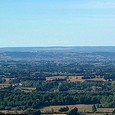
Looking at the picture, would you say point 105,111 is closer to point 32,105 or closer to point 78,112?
point 78,112

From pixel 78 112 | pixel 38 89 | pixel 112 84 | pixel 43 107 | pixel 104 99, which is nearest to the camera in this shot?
pixel 78 112

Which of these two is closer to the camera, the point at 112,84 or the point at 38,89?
the point at 38,89

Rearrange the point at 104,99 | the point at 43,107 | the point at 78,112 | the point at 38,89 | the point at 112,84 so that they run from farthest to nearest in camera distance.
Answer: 1. the point at 112,84
2. the point at 38,89
3. the point at 104,99
4. the point at 43,107
5. the point at 78,112

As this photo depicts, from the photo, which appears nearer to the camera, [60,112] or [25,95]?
[60,112]

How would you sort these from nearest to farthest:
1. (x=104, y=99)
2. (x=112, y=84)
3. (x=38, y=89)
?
(x=104, y=99) < (x=38, y=89) < (x=112, y=84)

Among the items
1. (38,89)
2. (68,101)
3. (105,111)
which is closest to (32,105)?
(68,101)

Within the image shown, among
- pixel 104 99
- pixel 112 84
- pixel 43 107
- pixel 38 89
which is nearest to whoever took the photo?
pixel 43 107

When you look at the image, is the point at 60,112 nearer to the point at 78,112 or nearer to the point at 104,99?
the point at 78,112

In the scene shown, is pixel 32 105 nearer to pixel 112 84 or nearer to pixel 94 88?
pixel 94 88

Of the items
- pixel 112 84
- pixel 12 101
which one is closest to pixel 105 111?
pixel 12 101
